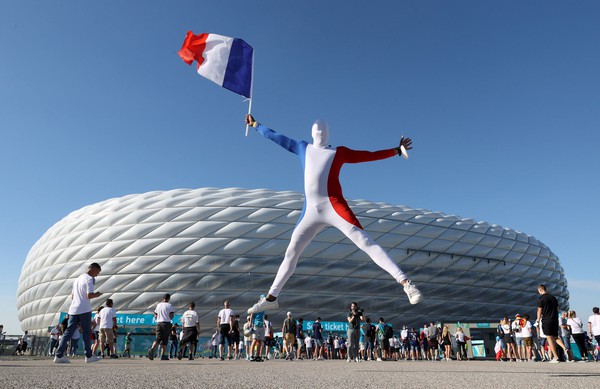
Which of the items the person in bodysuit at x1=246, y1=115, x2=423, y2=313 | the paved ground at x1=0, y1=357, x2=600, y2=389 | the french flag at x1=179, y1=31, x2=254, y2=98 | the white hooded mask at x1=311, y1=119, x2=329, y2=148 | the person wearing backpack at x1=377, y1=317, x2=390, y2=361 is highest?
the french flag at x1=179, y1=31, x2=254, y2=98

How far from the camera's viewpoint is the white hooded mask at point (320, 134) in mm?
4711

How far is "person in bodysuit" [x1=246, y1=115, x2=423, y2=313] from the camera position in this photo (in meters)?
4.14

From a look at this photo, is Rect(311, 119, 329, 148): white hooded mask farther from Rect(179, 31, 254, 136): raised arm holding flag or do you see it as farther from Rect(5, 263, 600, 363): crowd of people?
Rect(5, 263, 600, 363): crowd of people

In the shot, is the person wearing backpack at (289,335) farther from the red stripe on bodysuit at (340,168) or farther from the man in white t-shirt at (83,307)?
the red stripe on bodysuit at (340,168)

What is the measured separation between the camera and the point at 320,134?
15.5 ft

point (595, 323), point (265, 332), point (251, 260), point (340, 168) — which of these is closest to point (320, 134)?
point (340, 168)

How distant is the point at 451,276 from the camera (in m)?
31.3

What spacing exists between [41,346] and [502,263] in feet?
98.2

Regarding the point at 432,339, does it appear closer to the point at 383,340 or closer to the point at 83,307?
the point at 383,340

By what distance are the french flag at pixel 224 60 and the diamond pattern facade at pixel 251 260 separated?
2196 cm

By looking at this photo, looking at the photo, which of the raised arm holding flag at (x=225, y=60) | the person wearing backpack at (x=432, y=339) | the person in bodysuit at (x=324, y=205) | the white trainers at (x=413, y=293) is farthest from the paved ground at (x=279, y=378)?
the person wearing backpack at (x=432, y=339)

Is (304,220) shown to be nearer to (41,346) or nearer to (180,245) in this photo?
(41,346)

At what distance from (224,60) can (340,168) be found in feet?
7.39

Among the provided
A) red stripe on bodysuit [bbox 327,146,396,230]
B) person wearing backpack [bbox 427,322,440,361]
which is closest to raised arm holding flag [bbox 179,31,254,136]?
red stripe on bodysuit [bbox 327,146,396,230]
